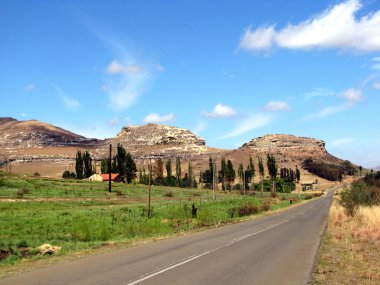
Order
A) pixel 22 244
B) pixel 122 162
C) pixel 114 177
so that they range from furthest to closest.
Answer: pixel 122 162, pixel 114 177, pixel 22 244

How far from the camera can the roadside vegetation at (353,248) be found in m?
11.5

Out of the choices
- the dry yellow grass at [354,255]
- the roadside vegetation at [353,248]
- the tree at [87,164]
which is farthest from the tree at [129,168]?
the dry yellow grass at [354,255]

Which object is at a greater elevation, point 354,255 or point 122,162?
point 122,162

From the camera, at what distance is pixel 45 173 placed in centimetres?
18100

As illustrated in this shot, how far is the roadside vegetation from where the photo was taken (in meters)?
11.5

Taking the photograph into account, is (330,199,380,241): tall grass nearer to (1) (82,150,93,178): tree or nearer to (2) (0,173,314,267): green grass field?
(2) (0,173,314,267): green grass field

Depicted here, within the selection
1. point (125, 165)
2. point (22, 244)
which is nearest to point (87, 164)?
point (125, 165)

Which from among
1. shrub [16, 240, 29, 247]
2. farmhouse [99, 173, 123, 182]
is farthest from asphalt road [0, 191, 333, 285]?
farmhouse [99, 173, 123, 182]

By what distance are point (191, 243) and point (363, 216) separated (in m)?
11.8

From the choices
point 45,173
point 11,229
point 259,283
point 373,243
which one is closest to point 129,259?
point 259,283

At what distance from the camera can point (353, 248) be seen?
1719cm

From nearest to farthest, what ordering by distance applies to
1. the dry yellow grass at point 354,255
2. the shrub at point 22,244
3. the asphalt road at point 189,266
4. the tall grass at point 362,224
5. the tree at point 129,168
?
the asphalt road at point 189,266
the dry yellow grass at point 354,255
the tall grass at point 362,224
the shrub at point 22,244
the tree at point 129,168

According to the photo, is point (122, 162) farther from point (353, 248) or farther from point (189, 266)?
point (189, 266)

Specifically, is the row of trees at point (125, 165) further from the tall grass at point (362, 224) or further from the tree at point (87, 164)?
the tall grass at point (362, 224)
